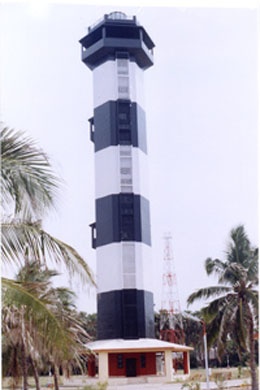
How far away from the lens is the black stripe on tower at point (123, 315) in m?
12.7

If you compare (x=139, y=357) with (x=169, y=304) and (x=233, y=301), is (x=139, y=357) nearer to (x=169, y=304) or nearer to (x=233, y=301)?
(x=169, y=304)

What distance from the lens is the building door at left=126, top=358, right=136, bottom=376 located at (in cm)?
1184

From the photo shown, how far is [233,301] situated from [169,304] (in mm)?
2972

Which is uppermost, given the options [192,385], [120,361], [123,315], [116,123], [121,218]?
[116,123]

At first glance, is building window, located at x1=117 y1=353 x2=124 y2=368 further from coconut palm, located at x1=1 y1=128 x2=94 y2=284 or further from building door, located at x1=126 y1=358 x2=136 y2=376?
coconut palm, located at x1=1 y1=128 x2=94 y2=284

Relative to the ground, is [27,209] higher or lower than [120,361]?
higher

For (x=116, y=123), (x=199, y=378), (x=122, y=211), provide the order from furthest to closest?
(x=116, y=123) → (x=122, y=211) → (x=199, y=378)

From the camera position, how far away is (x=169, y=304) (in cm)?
1206

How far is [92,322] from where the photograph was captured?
39.4 ft

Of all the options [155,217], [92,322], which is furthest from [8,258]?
[92,322]

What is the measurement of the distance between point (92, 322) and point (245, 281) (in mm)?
4015

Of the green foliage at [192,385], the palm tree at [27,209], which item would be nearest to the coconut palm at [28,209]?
the palm tree at [27,209]

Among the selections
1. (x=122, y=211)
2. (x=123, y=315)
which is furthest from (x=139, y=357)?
(x=122, y=211)

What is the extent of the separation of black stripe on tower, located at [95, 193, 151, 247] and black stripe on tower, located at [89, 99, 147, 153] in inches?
43.7
